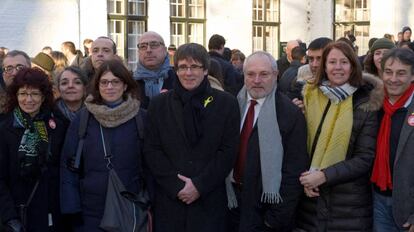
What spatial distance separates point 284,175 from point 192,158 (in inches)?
24.3

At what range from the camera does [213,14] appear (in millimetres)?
16453

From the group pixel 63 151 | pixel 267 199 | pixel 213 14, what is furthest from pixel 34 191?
pixel 213 14

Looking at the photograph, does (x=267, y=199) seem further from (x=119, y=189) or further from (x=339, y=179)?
(x=119, y=189)

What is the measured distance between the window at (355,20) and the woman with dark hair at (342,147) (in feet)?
49.6

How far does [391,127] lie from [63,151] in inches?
87.6

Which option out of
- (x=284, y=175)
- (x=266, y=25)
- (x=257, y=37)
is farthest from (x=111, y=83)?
(x=266, y=25)

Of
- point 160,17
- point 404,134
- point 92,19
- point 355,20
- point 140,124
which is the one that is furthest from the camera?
point 355,20

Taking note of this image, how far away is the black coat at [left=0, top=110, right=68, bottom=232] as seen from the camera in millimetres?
4008

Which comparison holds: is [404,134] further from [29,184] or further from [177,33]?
[177,33]

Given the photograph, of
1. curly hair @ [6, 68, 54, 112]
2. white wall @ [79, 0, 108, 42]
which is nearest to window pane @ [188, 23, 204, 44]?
white wall @ [79, 0, 108, 42]

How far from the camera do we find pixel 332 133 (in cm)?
392

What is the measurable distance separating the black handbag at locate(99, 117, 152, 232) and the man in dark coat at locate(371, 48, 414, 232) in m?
1.57

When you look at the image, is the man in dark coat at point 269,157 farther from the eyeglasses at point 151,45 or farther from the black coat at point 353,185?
the eyeglasses at point 151,45

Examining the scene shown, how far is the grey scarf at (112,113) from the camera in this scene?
4.04 meters
